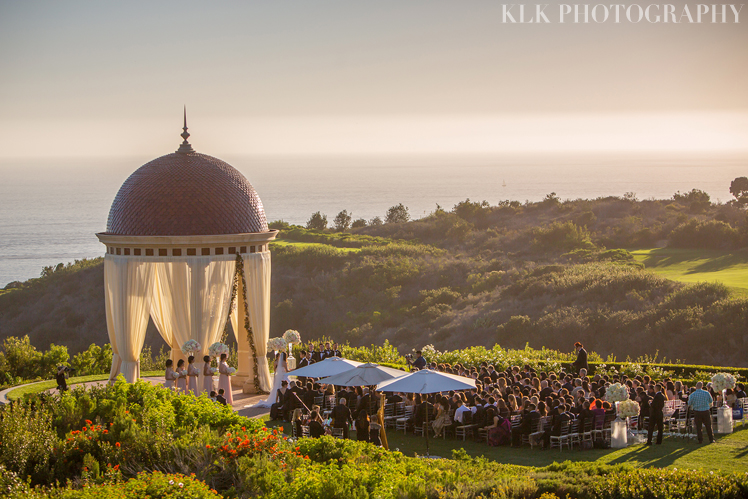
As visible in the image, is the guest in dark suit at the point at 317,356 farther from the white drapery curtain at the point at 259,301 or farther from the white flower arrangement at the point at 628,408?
the white flower arrangement at the point at 628,408

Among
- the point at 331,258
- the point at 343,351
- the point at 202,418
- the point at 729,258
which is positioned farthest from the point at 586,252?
the point at 202,418

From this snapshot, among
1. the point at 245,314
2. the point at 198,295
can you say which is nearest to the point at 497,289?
the point at 245,314

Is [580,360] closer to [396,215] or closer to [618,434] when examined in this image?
[618,434]

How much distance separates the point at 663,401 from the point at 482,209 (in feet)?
240

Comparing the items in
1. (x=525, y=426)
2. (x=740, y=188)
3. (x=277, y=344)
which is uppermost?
(x=740, y=188)

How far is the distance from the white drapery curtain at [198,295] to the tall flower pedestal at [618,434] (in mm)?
10935

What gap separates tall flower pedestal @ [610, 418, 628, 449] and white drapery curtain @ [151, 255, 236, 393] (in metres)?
10.9

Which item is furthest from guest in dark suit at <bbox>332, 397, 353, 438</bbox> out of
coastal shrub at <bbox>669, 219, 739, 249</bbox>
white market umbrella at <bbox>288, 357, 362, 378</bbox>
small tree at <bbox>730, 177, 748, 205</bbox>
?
small tree at <bbox>730, 177, 748, 205</bbox>

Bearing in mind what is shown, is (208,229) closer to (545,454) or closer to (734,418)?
(545,454)

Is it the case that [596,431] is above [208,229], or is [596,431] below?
below

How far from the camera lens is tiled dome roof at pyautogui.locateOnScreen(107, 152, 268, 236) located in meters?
21.1

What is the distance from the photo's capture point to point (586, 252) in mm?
65125

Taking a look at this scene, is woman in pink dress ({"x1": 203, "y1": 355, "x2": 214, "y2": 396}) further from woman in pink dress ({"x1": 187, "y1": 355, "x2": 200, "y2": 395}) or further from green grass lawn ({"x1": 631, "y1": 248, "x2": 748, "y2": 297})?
green grass lawn ({"x1": 631, "y1": 248, "x2": 748, "y2": 297})

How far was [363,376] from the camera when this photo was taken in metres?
18.1
